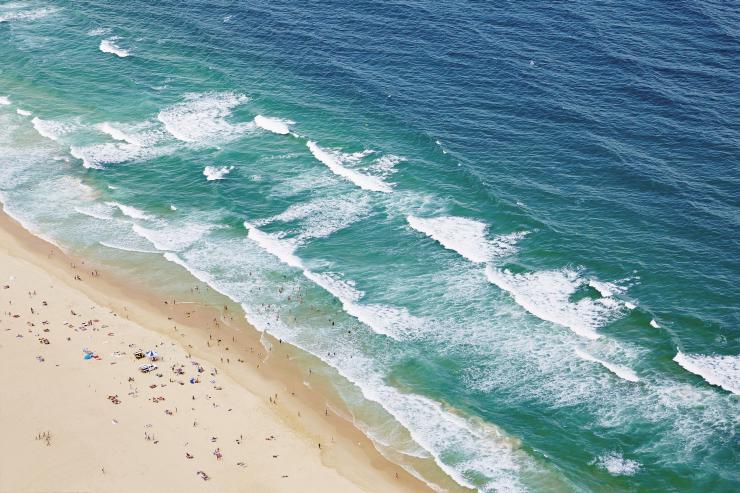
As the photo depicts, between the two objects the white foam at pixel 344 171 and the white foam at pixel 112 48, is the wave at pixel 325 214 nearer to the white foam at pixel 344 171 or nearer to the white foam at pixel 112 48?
the white foam at pixel 344 171

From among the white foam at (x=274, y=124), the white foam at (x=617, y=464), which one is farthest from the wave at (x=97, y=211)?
the white foam at (x=617, y=464)

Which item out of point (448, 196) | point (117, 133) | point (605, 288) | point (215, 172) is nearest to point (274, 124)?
point (215, 172)

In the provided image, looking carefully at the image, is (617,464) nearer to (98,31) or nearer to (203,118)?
(203,118)

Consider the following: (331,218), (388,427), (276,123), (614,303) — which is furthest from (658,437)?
(276,123)

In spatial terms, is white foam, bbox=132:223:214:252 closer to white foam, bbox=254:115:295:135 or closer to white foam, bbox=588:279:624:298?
white foam, bbox=254:115:295:135

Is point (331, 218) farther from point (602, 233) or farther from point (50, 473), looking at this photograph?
point (50, 473)

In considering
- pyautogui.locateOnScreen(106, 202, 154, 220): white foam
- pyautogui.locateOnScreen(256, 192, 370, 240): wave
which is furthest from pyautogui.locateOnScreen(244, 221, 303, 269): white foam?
pyautogui.locateOnScreen(106, 202, 154, 220): white foam
